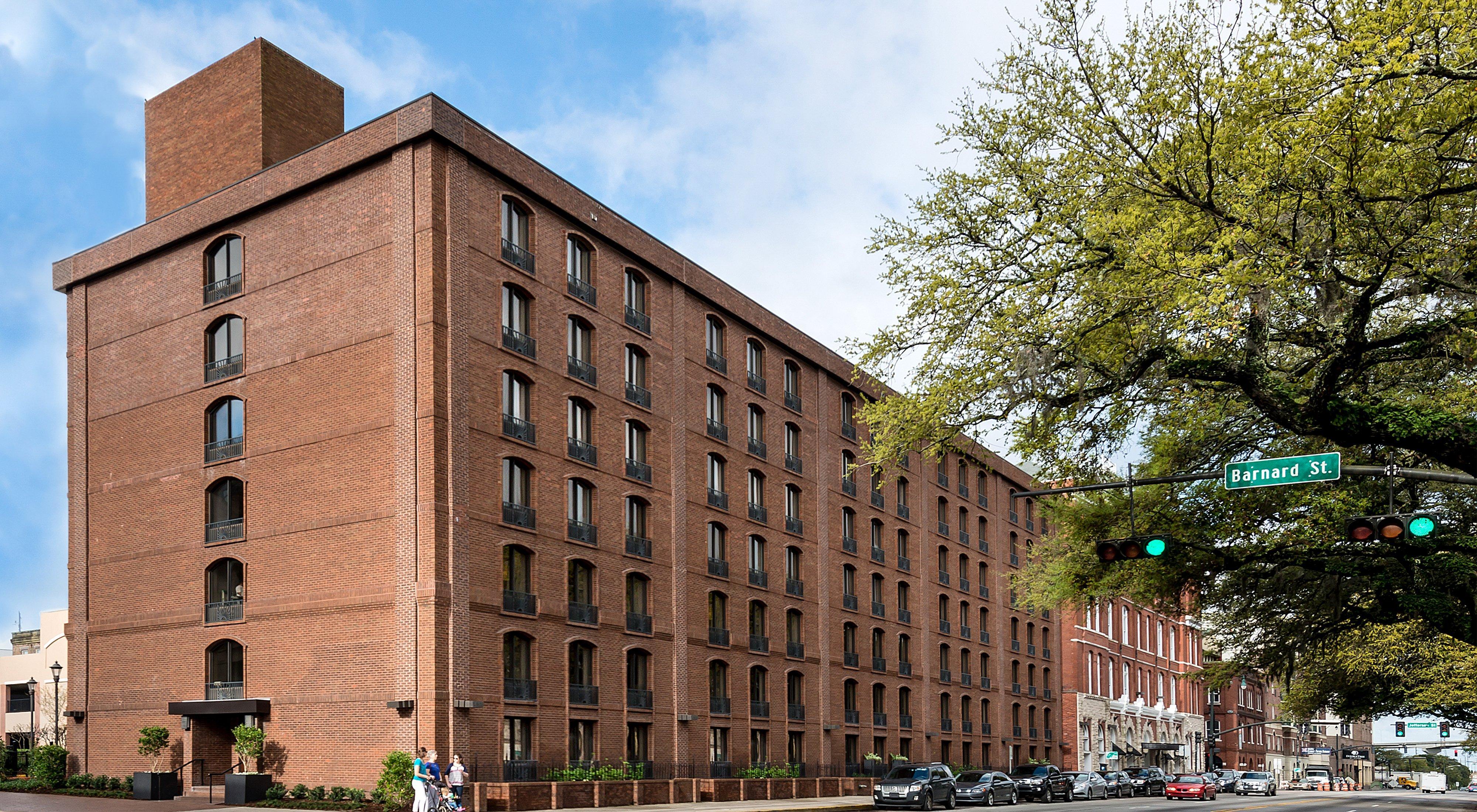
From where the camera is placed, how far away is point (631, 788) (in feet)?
126

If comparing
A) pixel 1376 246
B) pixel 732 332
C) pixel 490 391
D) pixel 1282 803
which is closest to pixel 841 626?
pixel 732 332

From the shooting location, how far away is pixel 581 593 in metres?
40.6

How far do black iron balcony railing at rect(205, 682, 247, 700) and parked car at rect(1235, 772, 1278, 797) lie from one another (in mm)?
61702

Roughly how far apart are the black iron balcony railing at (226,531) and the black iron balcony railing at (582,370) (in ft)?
35.5

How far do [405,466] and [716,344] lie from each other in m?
17.7

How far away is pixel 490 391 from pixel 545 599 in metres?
6.36

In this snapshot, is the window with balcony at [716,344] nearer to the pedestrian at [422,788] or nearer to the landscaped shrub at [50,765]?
the pedestrian at [422,788]

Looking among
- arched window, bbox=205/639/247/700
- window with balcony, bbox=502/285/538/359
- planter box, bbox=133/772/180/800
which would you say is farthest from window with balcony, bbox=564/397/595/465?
planter box, bbox=133/772/180/800

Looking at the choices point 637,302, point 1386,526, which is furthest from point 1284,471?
point 637,302

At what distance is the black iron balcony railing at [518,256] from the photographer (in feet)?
127

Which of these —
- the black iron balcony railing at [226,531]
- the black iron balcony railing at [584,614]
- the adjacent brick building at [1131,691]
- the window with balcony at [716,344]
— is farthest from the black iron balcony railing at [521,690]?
the adjacent brick building at [1131,691]

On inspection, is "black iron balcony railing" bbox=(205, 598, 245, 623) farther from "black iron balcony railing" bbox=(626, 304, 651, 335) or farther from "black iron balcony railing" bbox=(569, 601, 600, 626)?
"black iron balcony railing" bbox=(626, 304, 651, 335)

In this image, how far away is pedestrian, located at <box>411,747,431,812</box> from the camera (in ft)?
92.1

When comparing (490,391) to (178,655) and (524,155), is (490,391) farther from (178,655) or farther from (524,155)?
(178,655)
